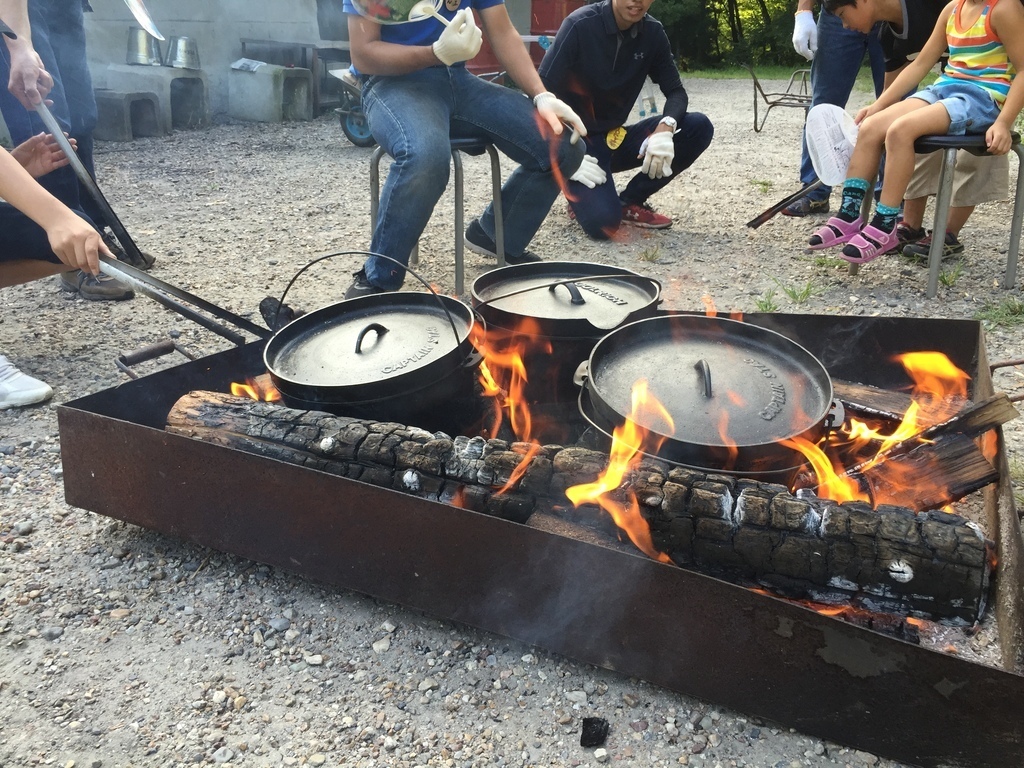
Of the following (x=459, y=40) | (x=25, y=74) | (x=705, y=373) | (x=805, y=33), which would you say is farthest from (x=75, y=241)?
(x=805, y=33)

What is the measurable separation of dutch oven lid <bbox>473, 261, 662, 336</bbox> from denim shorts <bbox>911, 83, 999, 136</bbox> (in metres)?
2.27

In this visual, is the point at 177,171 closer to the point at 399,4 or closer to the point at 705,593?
the point at 399,4

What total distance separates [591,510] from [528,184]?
→ 2.77m

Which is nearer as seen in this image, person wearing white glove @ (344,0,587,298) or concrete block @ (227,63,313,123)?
person wearing white glove @ (344,0,587,298)

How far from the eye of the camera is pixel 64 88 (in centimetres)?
438

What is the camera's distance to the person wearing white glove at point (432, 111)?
142 inches

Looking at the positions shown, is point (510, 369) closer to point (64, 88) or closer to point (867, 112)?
point (867, 112)

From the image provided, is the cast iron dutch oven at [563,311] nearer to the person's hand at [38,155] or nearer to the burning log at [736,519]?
the burning log at [736,519]

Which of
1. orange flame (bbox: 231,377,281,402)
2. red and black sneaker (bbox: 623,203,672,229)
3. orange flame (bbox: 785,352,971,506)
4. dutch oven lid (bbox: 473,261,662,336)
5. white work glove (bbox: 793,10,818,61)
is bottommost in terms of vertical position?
orange flame (bbox: 231,377,281,402)

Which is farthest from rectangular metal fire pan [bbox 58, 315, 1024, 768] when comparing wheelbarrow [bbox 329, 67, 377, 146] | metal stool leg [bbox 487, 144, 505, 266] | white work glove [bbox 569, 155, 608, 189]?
wheelbarrow [bbox 329, 67, 377, 146]

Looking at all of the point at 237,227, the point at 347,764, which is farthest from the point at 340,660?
the point at 237,227

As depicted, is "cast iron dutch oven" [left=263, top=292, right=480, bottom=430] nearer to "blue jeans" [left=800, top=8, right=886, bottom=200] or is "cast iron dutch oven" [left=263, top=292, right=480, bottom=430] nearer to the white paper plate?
the white paper plate

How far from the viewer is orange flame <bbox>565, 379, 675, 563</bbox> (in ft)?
6.06

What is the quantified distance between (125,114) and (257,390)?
21.6 ft
